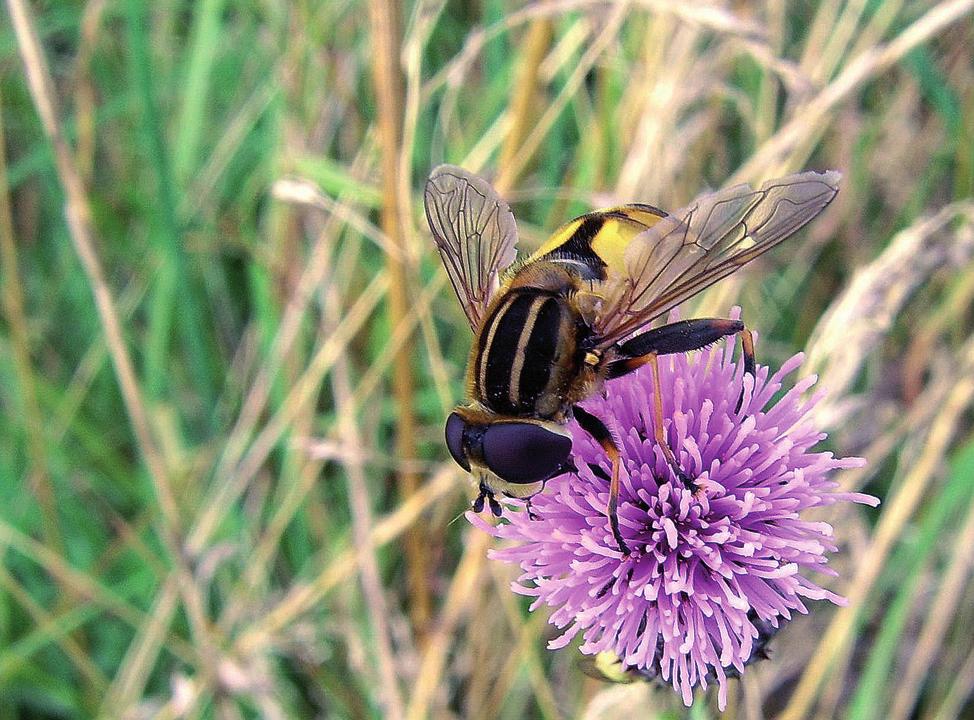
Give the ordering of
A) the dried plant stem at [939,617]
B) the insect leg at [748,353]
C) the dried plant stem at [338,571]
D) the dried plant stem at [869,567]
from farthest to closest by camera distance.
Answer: the dried plant stem at [338,571] → the dried plant stem at [939,617] → the dried plant stem at [869,567] → the insect leg at [748,353]

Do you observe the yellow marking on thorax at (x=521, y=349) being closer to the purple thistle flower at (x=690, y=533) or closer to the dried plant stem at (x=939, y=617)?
the purple thistle flower at (x=690, y=533)

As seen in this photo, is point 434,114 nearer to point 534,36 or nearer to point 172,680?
point 534,36

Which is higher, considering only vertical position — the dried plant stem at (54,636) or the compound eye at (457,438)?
the compound eye at (457,438)

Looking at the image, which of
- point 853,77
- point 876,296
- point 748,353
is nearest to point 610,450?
point 748,353

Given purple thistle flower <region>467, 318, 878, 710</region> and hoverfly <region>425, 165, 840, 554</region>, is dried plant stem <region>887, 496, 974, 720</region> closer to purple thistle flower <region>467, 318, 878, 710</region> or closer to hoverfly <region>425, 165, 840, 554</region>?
purple thistle flower <region>467, 318, 878, 710</region>

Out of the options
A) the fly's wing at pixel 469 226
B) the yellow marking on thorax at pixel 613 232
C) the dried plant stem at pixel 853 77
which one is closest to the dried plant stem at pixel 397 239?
the fly's wing at pixel 469 226

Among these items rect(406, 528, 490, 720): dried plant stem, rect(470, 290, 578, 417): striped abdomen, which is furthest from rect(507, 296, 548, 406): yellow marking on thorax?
rect(406, 528, 490, 720): dried plant stem
